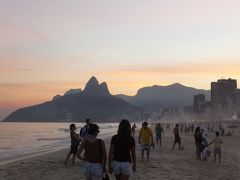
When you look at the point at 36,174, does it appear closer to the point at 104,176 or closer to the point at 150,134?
the point at 150,134

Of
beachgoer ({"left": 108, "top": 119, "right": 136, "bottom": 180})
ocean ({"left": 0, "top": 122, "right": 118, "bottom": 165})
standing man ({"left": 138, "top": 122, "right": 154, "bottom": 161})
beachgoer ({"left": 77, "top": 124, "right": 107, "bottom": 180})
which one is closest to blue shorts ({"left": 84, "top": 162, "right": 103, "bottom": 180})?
beachgoer ({"left": 77, "top": 124, "right": 107, "bottom": 180})

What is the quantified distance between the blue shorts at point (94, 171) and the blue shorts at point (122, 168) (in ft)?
1.17

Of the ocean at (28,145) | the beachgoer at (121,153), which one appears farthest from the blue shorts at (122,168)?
the ocean at (28,145)

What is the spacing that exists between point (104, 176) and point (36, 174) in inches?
337

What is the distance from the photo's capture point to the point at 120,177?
7.52 meters

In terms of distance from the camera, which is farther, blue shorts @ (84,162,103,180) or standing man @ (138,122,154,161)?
standing man @ (138,122,154,161)

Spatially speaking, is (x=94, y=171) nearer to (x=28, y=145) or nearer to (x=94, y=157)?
(x=94, y=157)

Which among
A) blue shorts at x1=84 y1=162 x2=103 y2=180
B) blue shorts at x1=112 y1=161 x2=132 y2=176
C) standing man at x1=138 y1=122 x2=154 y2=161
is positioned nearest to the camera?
blue shorts at x1=84 y1=162 x2=103 y2=180

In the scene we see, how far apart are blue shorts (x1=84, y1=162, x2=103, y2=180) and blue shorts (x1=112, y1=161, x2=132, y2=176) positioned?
36 cm

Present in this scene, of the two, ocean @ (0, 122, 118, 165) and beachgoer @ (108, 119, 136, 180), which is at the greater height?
beachgoer @ (108, 119, 136, 180)

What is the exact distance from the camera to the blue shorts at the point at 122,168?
7.47m

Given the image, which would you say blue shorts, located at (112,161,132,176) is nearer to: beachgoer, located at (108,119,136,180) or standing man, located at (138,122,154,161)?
beachgoer, located at (108,119,136,180)

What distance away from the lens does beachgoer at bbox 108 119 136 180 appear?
7496 millimetres

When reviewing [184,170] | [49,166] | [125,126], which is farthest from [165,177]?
[125,126]
